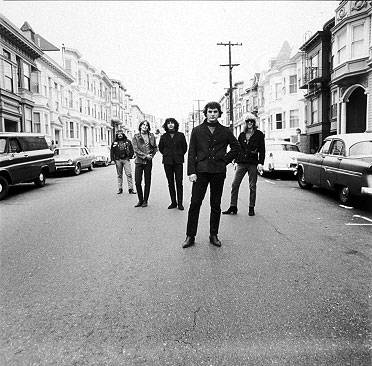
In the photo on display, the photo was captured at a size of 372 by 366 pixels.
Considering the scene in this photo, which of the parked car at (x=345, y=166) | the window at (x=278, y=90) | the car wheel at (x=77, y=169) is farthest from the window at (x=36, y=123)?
the window at (x=278, y=90)

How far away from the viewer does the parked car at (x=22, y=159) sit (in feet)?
36.6

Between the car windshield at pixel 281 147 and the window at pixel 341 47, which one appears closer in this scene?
the car windshield at pixel 281 147

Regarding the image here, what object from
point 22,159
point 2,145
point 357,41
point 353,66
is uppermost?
point 357,41

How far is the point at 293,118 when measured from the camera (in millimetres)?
36344

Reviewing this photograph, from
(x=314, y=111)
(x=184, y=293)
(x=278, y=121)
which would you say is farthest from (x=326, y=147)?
(x=278, y=121)

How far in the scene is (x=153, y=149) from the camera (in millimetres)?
8898

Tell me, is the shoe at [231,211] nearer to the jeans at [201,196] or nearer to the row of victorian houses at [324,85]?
the jeans at [201,196]

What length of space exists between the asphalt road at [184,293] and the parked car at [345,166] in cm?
135

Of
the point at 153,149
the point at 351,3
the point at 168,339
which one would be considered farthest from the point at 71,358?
the point at 351,3

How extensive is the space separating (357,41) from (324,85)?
6554mm

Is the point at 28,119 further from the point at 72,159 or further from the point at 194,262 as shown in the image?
the point at 194,262

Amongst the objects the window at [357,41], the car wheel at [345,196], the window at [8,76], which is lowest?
the car wheel at [345,196]

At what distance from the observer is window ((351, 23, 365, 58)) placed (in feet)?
68.6

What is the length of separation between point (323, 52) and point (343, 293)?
27678 millimetres
